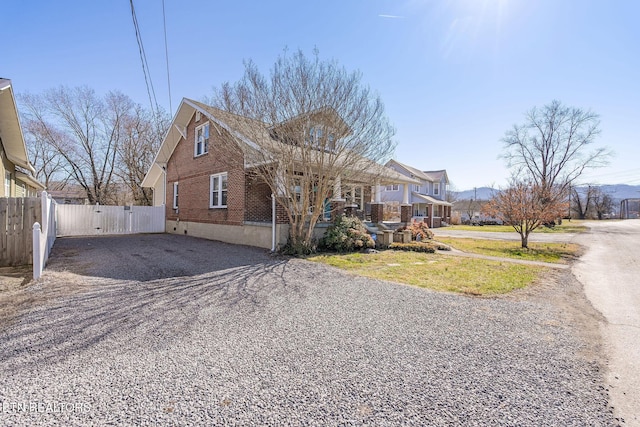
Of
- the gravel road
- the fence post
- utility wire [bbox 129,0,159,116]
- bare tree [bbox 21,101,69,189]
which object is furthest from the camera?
bare tree [bbox 21,101,69,189]

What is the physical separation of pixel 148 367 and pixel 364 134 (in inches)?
335

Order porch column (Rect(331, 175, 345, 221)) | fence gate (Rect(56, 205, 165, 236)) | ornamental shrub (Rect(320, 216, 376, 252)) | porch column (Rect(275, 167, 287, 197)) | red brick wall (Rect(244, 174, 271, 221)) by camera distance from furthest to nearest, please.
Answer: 1. fence gate (Rect(56, 205, 165, 236))
2. red brick wall (Rect(244, 174, 271, 221))
3. ornamental shrub (Rect(320, 216, 376, 252))
4. porch column (Rect(331, 175, 345, 221))
5. porch column (Rect(275, 167, 287, 197))

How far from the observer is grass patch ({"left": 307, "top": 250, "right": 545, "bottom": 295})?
21.4 feet

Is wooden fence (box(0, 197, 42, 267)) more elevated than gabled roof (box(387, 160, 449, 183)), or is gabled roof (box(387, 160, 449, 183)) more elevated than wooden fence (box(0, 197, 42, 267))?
gabled roof (box(387, 160, 449, 183))

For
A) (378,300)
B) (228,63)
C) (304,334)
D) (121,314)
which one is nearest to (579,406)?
(304,334)

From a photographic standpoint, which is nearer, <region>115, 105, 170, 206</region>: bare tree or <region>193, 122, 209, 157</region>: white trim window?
<region>193, 122, 209, 157</region>: white trim window

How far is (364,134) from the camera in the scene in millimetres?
9812

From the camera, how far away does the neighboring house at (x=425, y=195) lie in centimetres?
3144

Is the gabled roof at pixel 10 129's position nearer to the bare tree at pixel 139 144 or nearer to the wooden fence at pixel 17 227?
the wooden fence at pixel 17 227

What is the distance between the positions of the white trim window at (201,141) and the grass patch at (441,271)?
8862mm

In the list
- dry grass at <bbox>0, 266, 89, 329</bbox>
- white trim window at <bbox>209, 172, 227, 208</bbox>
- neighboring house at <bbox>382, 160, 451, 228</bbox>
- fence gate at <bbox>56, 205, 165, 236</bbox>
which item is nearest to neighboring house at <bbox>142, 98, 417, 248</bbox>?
white trim window at <bbox>209, 172, 227, 208</bbox>

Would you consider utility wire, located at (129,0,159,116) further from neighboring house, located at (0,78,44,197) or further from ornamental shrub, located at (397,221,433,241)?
ornamental shrub, located at (397,221,433,241)

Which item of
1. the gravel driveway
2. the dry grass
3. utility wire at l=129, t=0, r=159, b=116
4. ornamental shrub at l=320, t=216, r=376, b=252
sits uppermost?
utility wire at l=129, t=0, r=159, b=116

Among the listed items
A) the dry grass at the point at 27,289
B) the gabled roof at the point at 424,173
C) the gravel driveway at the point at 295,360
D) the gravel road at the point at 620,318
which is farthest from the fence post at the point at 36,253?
the gabled roof at the point at 424,173
